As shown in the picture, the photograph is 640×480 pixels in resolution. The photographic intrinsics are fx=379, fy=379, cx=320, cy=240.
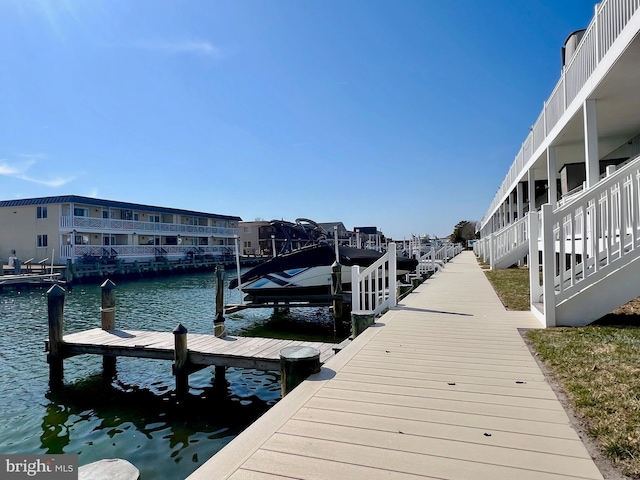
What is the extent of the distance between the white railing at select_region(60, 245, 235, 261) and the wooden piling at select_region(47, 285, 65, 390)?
25497 millimetres

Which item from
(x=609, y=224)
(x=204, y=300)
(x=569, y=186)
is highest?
(x=569, y=186)

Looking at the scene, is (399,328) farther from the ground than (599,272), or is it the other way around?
(599,272)

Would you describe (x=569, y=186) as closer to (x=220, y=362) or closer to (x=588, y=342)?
(x=588, y=342)

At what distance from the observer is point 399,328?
5.22 meters

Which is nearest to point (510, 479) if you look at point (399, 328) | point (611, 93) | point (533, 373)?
point (533, 373)

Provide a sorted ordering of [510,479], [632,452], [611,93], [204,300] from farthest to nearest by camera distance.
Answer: [204,300] < [611,93] < [632,452] < [510,479]

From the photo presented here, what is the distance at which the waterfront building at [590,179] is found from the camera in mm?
Result: 4871

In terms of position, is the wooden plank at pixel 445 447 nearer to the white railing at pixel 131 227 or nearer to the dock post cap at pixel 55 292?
the dock post cap at pixel 55 292

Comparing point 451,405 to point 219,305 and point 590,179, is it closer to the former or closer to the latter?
point 219,305

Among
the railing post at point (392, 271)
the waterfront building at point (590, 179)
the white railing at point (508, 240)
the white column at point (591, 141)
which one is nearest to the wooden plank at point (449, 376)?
the waterfront building at point (590, 179)

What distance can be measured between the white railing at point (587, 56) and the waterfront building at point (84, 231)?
79.6 feet

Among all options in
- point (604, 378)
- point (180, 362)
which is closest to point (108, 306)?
point (180, 362)

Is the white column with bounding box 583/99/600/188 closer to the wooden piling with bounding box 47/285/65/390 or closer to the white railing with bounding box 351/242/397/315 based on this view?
the white railing with bounding box 351/242/397/315

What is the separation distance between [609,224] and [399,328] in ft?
9.98
